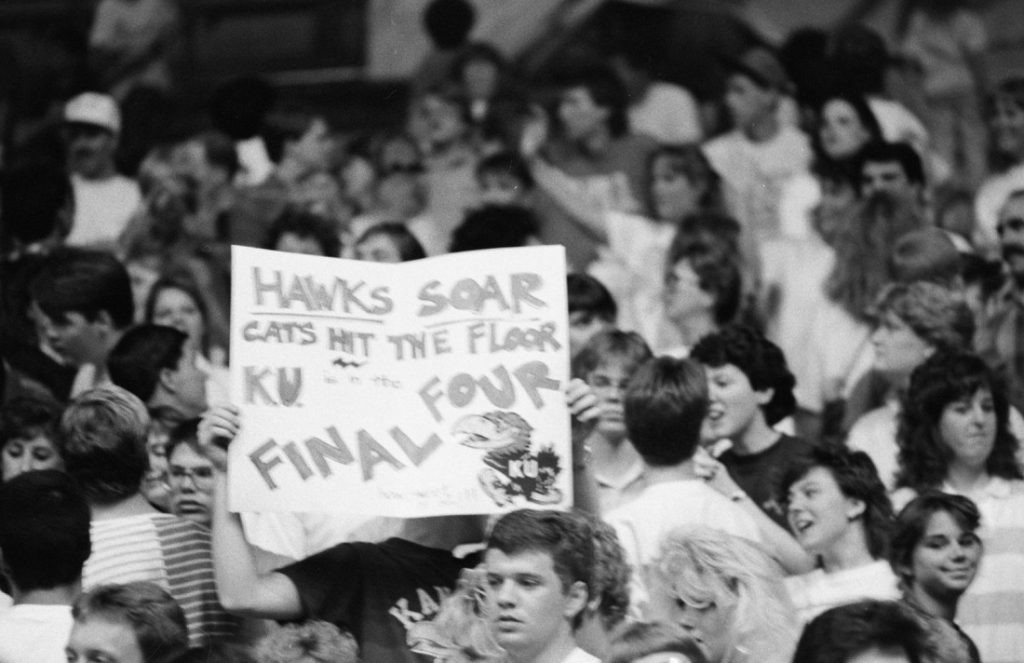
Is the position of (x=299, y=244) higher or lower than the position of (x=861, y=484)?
higher

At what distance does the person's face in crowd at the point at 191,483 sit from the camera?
21.2 feet

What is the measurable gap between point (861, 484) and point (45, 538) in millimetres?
2383

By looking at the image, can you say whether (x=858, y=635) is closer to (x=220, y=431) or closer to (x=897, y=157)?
(x=220, y=431)

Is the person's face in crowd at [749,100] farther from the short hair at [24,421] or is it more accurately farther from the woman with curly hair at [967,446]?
the short hair at [24,421]

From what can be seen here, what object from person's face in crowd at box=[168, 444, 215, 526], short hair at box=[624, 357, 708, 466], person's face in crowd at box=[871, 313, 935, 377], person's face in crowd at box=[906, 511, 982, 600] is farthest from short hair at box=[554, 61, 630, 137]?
person's face in crowd at box=[906, 511, 982, 600]

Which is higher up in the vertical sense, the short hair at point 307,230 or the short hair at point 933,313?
the short hair at point 307,230

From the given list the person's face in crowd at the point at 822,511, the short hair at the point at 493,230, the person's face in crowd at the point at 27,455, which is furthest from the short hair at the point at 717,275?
the person's face in crowd at the point at 27,455

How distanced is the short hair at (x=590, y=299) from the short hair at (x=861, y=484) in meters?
1.43

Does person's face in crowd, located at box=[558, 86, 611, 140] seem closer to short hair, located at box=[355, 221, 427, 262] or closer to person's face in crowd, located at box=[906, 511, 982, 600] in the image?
short hair, located at box=[355, 221, 427, 262]

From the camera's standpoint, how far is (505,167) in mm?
9945

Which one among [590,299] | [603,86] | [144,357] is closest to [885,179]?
[590,299]

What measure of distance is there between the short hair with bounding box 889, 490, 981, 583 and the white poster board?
1.06m

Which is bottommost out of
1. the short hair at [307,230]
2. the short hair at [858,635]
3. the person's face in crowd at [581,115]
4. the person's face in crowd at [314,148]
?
the short hair at [858,635]

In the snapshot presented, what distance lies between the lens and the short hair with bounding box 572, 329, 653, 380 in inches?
278
